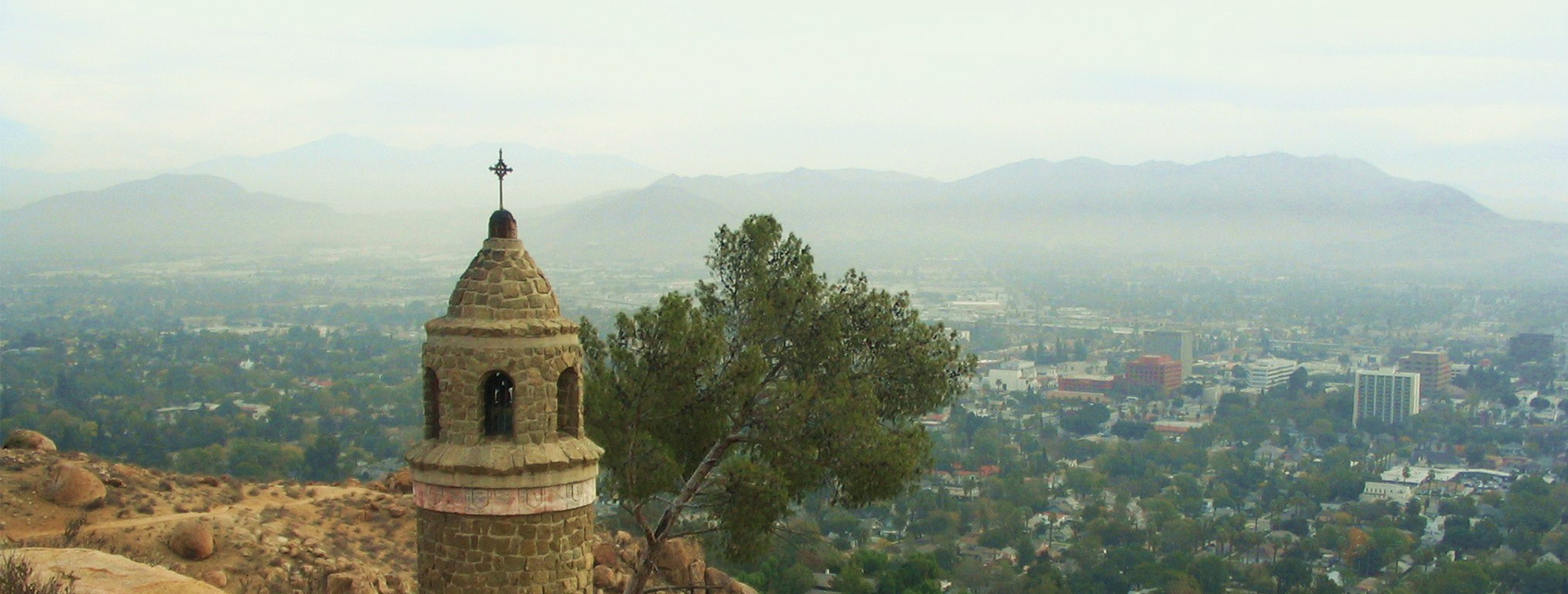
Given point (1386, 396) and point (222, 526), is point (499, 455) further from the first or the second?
point (1386, 396)

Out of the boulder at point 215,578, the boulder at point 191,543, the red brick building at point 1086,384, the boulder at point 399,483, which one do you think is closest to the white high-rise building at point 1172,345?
the red brick building at point 1086,384

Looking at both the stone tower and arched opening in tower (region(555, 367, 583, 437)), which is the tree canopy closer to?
arched opening in tower (region(555, 367, 583, 437))

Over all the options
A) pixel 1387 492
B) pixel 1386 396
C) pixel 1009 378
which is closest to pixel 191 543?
→ pixel 1387 492

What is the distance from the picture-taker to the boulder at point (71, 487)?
48.8 feet

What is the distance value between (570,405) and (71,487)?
31.2 feet

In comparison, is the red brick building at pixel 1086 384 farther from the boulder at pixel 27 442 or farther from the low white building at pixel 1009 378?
the boulder at pixel 27 442

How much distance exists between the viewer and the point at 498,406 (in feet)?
25.8

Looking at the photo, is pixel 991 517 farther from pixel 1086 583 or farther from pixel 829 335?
pixel 829 335

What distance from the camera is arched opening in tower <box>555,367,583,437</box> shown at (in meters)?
7.85

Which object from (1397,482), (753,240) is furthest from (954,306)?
(753,240)

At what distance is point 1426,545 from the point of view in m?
53.4

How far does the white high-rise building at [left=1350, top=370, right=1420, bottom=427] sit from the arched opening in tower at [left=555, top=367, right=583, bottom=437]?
299 ft

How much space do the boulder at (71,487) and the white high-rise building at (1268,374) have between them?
95821 mm

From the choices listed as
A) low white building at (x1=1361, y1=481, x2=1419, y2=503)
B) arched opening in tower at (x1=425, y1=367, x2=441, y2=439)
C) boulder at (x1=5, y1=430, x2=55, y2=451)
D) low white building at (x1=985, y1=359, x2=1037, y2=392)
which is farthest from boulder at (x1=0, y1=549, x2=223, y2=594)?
low white building at (x1=985, y1=359, x2=1037, y2=392)
